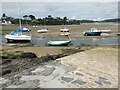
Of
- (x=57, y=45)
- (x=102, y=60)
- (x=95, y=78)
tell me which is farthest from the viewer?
(x=57, y=45)

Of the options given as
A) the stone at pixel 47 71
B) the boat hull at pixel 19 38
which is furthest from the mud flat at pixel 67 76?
the boat hull at pixel 19 38

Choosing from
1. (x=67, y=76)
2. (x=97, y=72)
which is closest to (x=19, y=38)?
(x=97, y=72)

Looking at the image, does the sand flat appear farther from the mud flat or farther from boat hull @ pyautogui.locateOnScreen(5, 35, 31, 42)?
boat hull @ pyautogui.locateOnScreen(5, 35, 31, 42)

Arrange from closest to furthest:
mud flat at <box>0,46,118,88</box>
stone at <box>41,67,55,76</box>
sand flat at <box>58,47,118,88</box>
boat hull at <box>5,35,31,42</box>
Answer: mud flat at <box>0,46,118,88</box> < sand flat at <box>58,47,118,88</box> < stone at <box>41,67,55,76</box> < boat hull at <box>5,35,31,42</box>

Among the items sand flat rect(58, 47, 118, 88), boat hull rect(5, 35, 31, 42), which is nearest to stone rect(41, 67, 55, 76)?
sand flat rect(58, 47, 118, 88)

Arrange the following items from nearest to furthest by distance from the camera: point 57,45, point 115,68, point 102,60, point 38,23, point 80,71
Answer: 1. point 80,71
2. point 115,68
3. point 102,60
4. point 57,45
5. point 38,23

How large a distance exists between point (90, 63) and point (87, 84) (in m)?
5.55

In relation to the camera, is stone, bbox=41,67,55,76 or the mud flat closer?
the mud flat

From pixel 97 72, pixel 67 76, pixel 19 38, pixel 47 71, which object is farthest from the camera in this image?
pixel 19 38

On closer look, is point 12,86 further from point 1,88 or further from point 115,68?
point 115,68

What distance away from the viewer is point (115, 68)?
18641mm

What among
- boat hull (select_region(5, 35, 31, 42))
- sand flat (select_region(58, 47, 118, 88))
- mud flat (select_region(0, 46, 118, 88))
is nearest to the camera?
mud flat (select_region(0, 46, 118, 88))

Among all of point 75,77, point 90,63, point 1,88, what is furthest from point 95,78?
point 1,88

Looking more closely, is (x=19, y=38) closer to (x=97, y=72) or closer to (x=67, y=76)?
(x=97, y=72)
